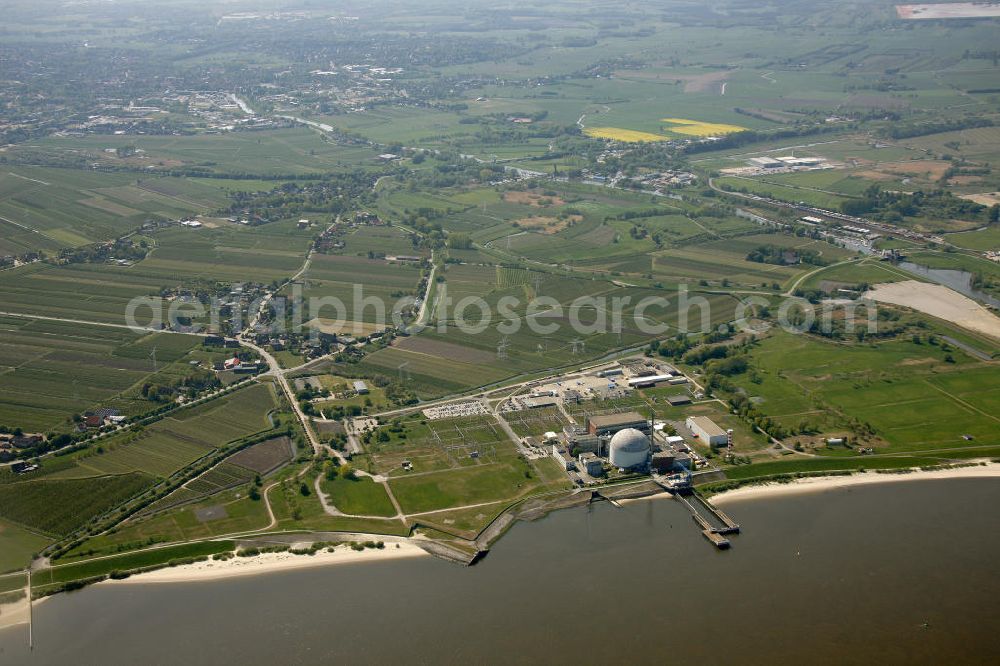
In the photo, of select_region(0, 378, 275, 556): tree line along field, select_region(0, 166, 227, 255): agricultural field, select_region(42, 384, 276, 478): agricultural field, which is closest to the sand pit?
select_region(42, 384, 276, 478): agricultural field

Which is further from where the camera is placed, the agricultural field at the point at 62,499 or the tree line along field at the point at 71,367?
the tree line along field at the point at 71,367

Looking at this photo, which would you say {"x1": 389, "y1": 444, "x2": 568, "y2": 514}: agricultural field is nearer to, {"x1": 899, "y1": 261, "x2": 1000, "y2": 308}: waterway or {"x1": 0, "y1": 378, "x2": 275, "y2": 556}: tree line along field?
{"x1": 0, "y1": 378, "x2": 275, "y2": 556}: tree line along field

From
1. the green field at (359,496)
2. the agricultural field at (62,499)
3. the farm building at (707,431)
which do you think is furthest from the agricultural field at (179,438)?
the farm building at (707,431)

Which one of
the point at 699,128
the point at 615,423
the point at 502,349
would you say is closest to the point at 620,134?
the point at 699,128

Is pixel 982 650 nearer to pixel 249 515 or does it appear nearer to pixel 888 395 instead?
pixel 888 395

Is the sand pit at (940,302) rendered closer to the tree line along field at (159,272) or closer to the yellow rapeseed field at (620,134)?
the tree line along field at (159,272)

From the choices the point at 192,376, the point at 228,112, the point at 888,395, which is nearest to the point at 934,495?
the point at 888,395
